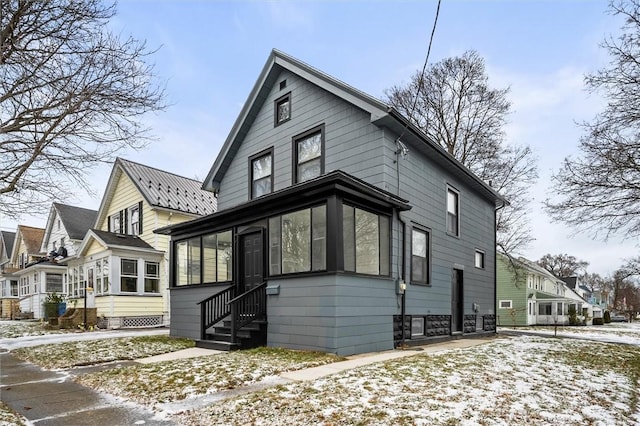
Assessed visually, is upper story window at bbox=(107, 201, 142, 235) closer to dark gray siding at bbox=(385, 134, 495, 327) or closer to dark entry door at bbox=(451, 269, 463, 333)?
dark gray siding at bbox=(385, 134, 495, 327)

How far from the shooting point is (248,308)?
1005 cm

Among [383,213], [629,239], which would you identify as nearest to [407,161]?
[383,213]

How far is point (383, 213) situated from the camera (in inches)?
404

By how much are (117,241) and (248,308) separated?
37.9 feet

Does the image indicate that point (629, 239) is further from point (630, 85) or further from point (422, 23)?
point (422, 23)

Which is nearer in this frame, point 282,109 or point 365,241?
point 365,241

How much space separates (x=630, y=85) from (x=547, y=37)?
10.7 feet

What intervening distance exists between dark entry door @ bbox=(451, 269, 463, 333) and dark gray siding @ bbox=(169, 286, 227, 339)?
755cm

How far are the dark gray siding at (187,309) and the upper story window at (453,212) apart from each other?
25.3ft

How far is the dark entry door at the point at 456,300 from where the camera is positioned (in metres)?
14.0

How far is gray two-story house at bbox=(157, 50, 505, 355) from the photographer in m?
9.04

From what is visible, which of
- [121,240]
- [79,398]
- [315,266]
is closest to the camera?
[79,398]

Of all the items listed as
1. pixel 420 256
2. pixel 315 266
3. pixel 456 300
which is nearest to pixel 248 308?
pixel 315 266

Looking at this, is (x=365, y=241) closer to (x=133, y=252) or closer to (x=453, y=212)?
(x=453, y=212)
